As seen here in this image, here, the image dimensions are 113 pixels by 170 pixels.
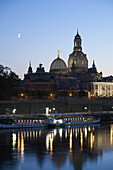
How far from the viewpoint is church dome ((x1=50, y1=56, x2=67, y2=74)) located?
19346 cm

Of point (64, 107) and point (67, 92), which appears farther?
point (67, 92)

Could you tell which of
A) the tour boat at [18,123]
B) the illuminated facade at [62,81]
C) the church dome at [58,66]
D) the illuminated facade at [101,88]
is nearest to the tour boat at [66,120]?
the tour boat at [18,123]

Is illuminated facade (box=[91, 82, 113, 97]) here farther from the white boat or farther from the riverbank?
the white boat

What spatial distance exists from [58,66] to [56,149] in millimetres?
139099

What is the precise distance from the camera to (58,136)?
68.9 metres

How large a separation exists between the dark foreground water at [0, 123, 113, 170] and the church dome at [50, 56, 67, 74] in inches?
4576

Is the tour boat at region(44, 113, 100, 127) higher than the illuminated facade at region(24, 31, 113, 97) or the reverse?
the reverse

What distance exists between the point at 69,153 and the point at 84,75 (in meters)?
144

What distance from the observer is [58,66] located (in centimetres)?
19425

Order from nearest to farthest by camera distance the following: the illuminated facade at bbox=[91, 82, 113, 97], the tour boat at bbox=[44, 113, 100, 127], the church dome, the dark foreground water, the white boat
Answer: the dark foreground water < the white boat < the tour boat at bbox=[44, 113, 100, 127] < the illuminated facade at bbox=[91, 82, 113, 97] < the church dome

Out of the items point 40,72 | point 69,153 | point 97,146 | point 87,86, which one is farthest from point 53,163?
point 87,86

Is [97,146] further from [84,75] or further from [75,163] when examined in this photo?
[84,75]

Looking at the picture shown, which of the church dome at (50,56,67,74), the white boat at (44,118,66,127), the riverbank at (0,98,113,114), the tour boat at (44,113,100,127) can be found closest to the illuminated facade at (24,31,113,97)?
the church dome at (50,56,67,74)

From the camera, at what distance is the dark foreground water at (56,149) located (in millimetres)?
47250
